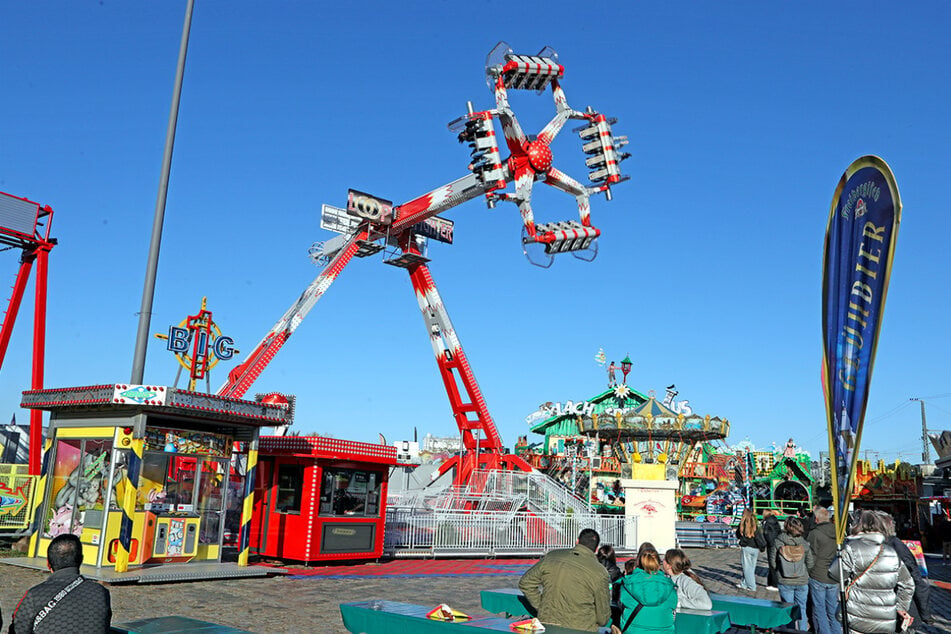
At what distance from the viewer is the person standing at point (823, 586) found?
805 centimetres

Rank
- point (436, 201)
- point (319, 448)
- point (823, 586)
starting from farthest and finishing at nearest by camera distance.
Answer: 1. point (436, 201)
2. point (319, 448)
3. point (823, 586)

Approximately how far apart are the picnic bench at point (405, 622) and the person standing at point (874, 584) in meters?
2.39

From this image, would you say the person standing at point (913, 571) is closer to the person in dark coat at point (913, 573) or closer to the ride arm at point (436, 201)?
the person in dark coat at point (913, 573)

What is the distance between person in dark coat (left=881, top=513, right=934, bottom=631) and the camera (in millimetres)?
6484

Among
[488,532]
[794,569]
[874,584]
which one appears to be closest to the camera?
[874,584]

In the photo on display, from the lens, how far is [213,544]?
14.1 meters

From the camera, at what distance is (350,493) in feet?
54.6

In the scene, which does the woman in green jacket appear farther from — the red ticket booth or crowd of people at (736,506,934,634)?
the red ticket booth

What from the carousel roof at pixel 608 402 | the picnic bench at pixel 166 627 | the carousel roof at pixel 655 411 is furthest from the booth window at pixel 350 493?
the carousel roof at pixel 608 402

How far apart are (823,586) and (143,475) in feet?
35.0

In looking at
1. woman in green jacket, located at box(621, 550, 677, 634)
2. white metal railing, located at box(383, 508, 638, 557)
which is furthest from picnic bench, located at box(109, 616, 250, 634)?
white metal railing, located at box(383, 508, 638, 557)

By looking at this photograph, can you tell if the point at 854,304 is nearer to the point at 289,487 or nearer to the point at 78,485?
the point at 289,487

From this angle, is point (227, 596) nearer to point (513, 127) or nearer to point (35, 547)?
point (35, 547)

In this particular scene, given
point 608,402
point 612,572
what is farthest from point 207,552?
point 608,402
